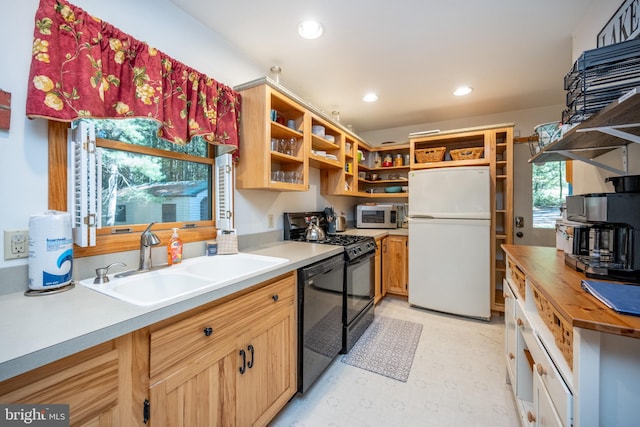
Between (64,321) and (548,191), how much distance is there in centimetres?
422

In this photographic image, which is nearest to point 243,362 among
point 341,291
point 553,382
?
point 341,291

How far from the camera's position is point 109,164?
4.40 ft

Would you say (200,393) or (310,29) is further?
(310,29)

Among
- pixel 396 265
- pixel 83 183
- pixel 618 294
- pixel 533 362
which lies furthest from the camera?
pixel 396 265

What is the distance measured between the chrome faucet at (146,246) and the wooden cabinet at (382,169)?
2.67m

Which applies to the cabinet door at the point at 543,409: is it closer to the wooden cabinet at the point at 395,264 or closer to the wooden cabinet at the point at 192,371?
Answer: the wooden cabinet at the point at 192,371

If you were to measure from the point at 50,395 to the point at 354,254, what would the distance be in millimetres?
1875

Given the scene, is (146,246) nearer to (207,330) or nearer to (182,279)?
(182,279)

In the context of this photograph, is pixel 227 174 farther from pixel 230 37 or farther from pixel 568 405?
pixel 568 405

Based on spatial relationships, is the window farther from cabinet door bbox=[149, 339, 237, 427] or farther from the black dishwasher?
cabinet door bbox=[149, 339, 237, 427]

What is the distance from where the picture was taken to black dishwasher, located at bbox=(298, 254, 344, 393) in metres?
1.60

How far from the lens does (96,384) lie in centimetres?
73

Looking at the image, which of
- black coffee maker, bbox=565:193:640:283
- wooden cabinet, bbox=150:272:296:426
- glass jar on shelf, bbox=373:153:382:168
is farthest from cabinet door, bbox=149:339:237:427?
glass jar on shelf, bbox=373:153:382:168

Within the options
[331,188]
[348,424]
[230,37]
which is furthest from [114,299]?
[331,188]
